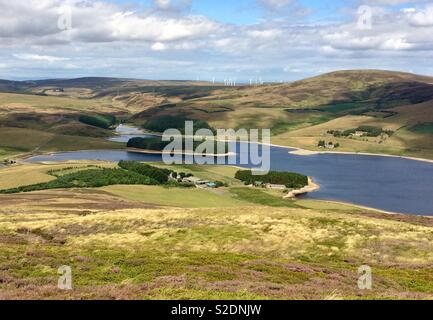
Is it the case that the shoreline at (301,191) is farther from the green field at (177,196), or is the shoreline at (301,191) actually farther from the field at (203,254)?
the field at (203,254)

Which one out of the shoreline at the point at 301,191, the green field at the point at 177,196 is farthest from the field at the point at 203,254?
the shoreline at the point at 301,191

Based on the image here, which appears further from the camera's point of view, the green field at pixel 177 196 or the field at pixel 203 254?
the green field at pixel 177 196

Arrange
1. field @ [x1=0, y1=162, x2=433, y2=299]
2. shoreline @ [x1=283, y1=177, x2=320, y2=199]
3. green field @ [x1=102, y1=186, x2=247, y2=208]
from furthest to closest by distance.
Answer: shoreline @ [x1=283, y1=177, x2=320, y2=199], green field @ [x1=102, y1=186, x2=247, y2=208], field @ [x1=0, y1=162, x2=433, y2=299]

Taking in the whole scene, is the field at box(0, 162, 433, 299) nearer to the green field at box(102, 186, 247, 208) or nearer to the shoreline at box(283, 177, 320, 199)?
the green field at box(102, 186, 247, 208)

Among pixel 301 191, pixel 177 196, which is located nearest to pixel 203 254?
pixel 177 196

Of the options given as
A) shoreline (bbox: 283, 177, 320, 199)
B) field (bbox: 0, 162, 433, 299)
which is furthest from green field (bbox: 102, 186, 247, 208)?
field (bbox: 0, 162, 433, 299)

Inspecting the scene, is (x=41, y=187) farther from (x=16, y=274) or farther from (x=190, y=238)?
(x=16, y=274)
